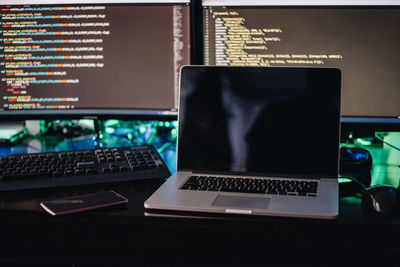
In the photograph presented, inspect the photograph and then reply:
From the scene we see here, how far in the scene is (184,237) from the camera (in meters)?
0.69

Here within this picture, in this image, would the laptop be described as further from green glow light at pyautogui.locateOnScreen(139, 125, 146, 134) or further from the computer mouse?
green glow light at pyautogui.locateOnScreen(139, 125, 146, 134)

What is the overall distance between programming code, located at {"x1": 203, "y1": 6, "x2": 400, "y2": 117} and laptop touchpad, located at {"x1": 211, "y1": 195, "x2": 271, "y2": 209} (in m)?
0.43

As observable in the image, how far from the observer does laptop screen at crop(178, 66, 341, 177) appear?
0.84m

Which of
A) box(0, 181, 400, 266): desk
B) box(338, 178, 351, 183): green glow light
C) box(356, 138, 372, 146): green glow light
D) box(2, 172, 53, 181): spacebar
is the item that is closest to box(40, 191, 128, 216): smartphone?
box(0, 181, 400, 266): desk

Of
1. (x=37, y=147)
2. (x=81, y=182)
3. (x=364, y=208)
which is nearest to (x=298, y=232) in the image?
(x=364, y=208)

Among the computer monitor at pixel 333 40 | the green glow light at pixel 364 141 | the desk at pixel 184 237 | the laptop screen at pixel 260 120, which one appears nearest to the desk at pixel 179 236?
the desk at pixel 184 237

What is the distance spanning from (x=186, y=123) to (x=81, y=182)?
26 centimetres

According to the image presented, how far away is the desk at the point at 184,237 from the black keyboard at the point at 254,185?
0.07m

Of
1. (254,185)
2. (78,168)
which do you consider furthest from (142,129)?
(254,185)

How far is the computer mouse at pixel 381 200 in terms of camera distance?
678mm

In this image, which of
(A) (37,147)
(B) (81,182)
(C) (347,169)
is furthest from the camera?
(A) (37,147)

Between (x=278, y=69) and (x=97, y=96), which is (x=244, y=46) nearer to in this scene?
(x=278, y=69)

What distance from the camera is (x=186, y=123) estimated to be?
89cm

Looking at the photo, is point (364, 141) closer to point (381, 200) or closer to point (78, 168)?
point (381, 200)
